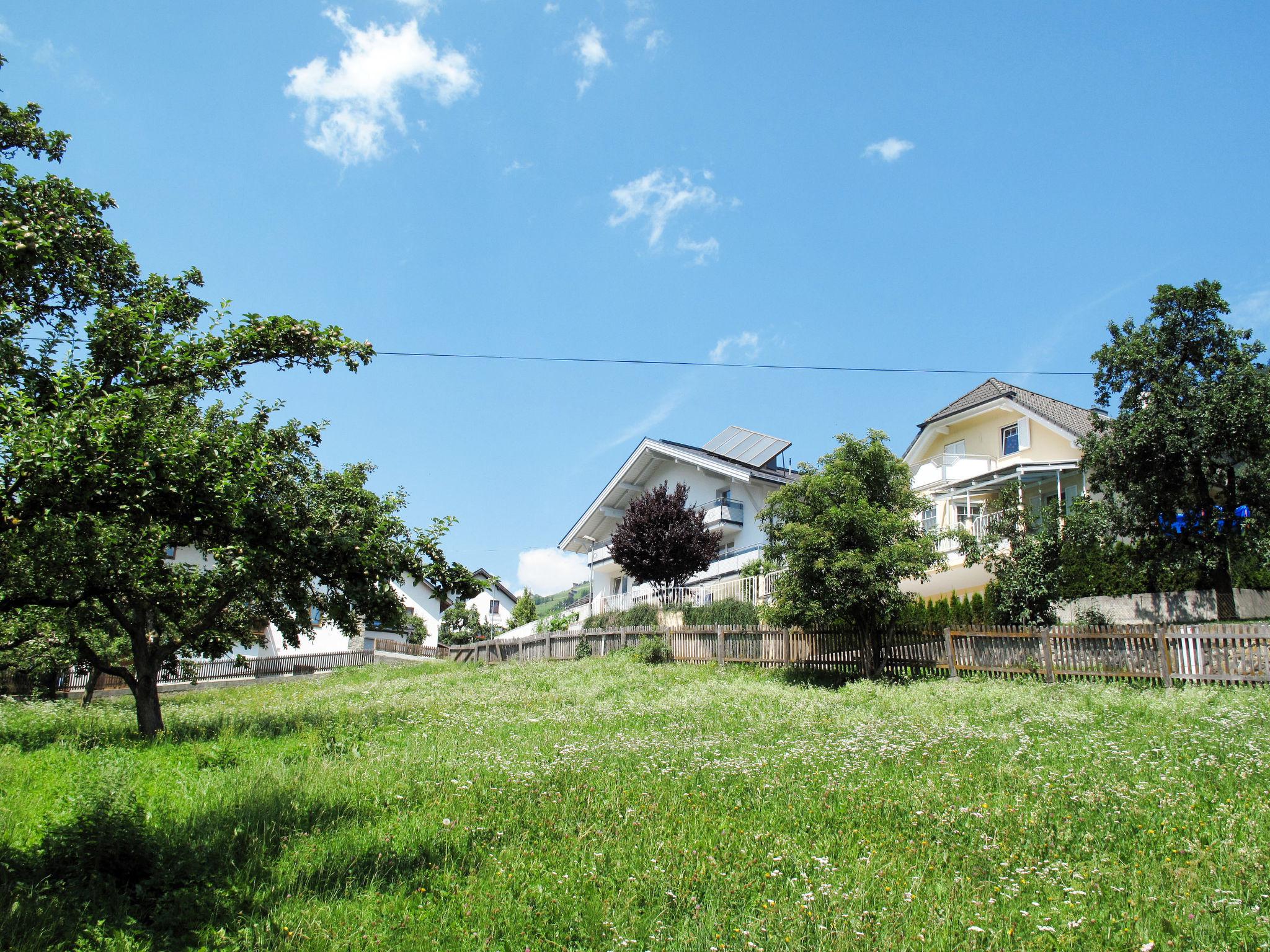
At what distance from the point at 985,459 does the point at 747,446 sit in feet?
42.8

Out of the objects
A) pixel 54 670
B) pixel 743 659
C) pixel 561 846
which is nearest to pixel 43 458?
pixel 561 846

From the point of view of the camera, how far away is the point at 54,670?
1017 inches

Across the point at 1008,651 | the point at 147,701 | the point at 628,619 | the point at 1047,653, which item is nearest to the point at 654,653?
the point at 628,619

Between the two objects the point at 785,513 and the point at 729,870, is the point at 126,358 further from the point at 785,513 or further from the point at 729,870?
the point at 785,513

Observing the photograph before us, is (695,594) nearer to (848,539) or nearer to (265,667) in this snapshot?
(848,539)

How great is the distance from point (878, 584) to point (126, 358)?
15.2 meters

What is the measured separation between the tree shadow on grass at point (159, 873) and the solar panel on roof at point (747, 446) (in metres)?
34.6

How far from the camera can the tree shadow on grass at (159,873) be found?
504cm

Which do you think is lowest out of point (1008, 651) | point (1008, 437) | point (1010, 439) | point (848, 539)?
point (1008, 651)

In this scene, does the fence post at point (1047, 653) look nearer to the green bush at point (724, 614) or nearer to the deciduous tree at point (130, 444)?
the green bush at point (724, 614)

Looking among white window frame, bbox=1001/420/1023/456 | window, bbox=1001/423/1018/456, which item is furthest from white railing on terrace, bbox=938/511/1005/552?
window, bbox=1001/423/1018/456

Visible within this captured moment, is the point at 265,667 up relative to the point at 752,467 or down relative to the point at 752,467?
down

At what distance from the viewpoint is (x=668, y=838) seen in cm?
651

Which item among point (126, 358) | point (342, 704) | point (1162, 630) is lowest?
point (342, 704)
